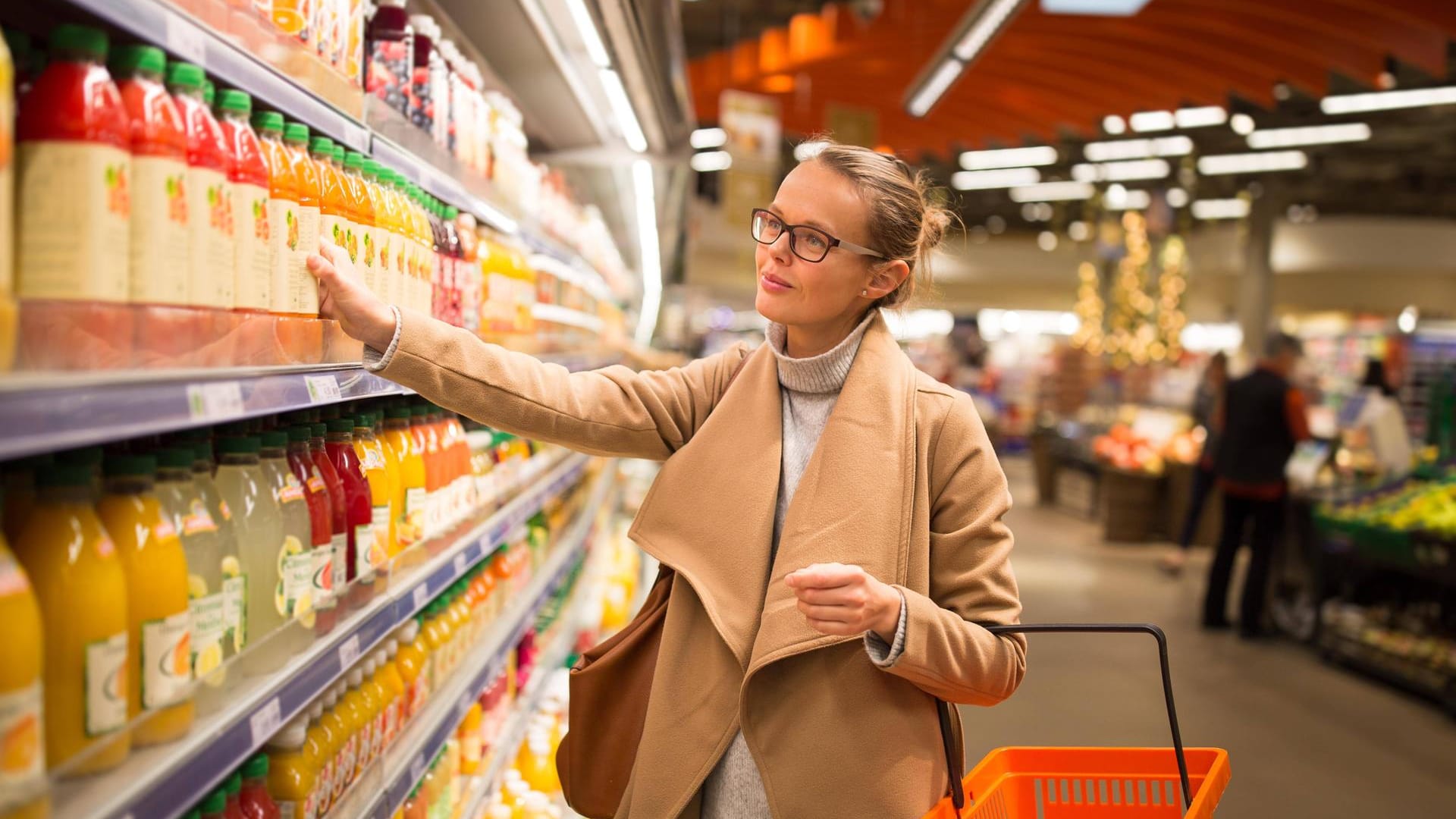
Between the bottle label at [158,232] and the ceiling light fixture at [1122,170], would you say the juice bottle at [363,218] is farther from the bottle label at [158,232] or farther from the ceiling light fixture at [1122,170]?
the ceiling light fixture at [1122,170]

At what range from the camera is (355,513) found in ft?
6.46

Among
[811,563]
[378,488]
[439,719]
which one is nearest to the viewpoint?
[811,563]

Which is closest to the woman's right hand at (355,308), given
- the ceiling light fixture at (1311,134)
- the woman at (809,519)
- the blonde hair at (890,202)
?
the woman at (809,519)

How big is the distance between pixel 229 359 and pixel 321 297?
28 centimetres

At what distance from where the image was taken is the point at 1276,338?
7.48 metres

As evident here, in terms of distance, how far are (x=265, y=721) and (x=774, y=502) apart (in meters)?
0.78

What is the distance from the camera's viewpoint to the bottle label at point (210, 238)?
1.25m

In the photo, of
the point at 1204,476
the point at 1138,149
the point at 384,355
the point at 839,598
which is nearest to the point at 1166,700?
the point at 839,598

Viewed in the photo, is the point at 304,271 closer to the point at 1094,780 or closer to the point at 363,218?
the point at 363,218

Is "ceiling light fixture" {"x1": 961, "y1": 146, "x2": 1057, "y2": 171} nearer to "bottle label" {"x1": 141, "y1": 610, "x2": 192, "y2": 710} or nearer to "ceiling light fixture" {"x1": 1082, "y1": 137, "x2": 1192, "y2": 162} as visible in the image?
"ceiling light fixture" {"x1": 1082, "y1": 137, "x2": 1192, "y2": 162}

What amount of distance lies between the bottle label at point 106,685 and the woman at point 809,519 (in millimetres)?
519

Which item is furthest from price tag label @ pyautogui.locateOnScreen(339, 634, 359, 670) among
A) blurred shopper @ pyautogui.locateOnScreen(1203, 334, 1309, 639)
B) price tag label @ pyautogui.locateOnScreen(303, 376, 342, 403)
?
blurred shopper @ pyautogui.locateOnScreen(1203, 334, 1309, 639)

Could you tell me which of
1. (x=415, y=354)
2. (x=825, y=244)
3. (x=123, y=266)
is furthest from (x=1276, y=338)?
(x=123, y=266)

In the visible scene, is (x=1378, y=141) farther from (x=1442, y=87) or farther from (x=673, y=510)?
(x=673, y=510)
